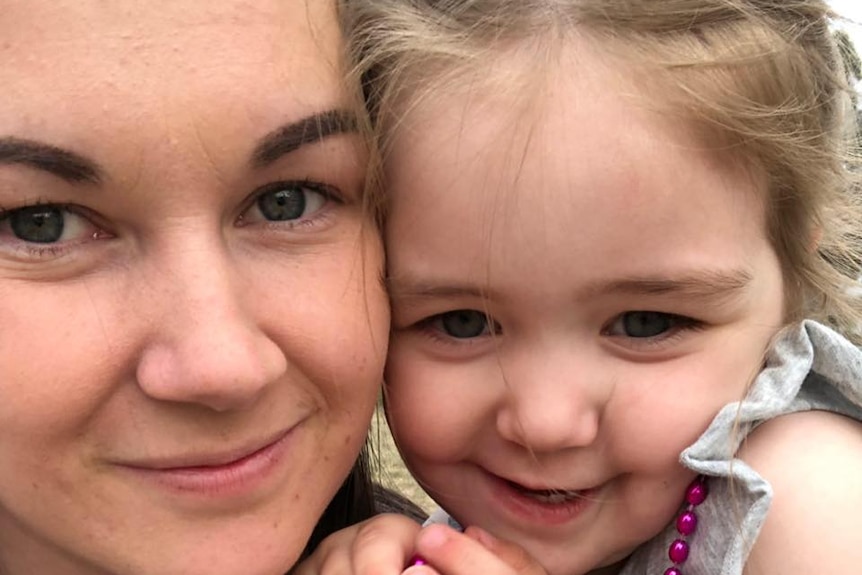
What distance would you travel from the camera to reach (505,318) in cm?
139

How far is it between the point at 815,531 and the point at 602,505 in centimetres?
29

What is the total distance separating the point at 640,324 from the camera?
4.61ft

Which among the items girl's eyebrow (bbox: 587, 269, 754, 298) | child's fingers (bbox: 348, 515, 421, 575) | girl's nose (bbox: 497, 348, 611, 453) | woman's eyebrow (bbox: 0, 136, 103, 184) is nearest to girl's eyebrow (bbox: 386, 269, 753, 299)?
girl's eyebrow (bbox: 587, 269, 754, 298)

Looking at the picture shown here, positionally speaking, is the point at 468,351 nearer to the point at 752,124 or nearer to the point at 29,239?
the point at 752,124

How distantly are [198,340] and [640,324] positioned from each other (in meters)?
0.61

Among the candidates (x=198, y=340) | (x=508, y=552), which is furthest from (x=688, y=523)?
(x=198, y=340)

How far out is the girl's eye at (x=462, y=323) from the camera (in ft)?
4.70

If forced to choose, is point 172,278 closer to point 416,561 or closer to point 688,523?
point 416,561

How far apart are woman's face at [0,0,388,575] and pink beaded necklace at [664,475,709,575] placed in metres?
0.49

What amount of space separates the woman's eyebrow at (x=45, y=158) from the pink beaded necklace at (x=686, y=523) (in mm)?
897

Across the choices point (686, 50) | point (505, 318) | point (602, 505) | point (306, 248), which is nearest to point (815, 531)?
point (602, 505)

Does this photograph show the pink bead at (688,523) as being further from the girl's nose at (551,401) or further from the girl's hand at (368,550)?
the girl's hand at (368,550)

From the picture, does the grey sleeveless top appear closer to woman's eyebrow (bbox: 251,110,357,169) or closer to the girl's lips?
the girl's lips

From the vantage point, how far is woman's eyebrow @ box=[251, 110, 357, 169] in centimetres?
123
